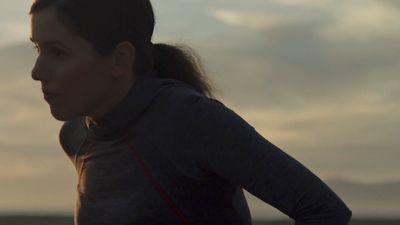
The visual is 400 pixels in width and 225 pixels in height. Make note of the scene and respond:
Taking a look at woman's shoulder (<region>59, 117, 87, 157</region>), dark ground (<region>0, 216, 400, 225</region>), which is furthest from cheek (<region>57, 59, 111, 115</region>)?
dark ground (<region>0, 216, 400, 225</region>)

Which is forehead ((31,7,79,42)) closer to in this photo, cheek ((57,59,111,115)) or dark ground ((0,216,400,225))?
cheek ((57,59,111,115))

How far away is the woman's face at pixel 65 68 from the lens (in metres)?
2.83

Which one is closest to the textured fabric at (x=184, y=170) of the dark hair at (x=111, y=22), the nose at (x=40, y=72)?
the dark hair at (x=111, y=22)

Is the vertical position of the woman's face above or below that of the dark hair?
below

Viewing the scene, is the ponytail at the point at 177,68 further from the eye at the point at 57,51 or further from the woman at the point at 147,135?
the eye at the point at 57,51

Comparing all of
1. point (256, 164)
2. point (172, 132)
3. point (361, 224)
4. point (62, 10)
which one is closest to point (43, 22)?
point (62, 10)

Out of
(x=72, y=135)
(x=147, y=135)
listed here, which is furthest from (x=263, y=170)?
(x=72, y=135)

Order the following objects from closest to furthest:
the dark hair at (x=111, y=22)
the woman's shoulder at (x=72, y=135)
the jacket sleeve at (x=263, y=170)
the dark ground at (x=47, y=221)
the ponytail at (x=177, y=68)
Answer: the jacket sleeve at (x=263, y=170), the dark hair at (x=111, y=22), the ponytail at (x=177, y=68), the woman's shoulder at (x=72, y=135), the dark ground at (x=47, y=221)

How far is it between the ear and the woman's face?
0.02 metres

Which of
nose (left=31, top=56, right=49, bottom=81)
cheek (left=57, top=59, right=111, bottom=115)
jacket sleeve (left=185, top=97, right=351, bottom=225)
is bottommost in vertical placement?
nose (left=31, top=56, right=49, bottom=81)

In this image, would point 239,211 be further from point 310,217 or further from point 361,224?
point 361,224

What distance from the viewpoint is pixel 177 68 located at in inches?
121

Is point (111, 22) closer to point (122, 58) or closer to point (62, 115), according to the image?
point (122, 58)

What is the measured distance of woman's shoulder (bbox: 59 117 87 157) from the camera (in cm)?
346
